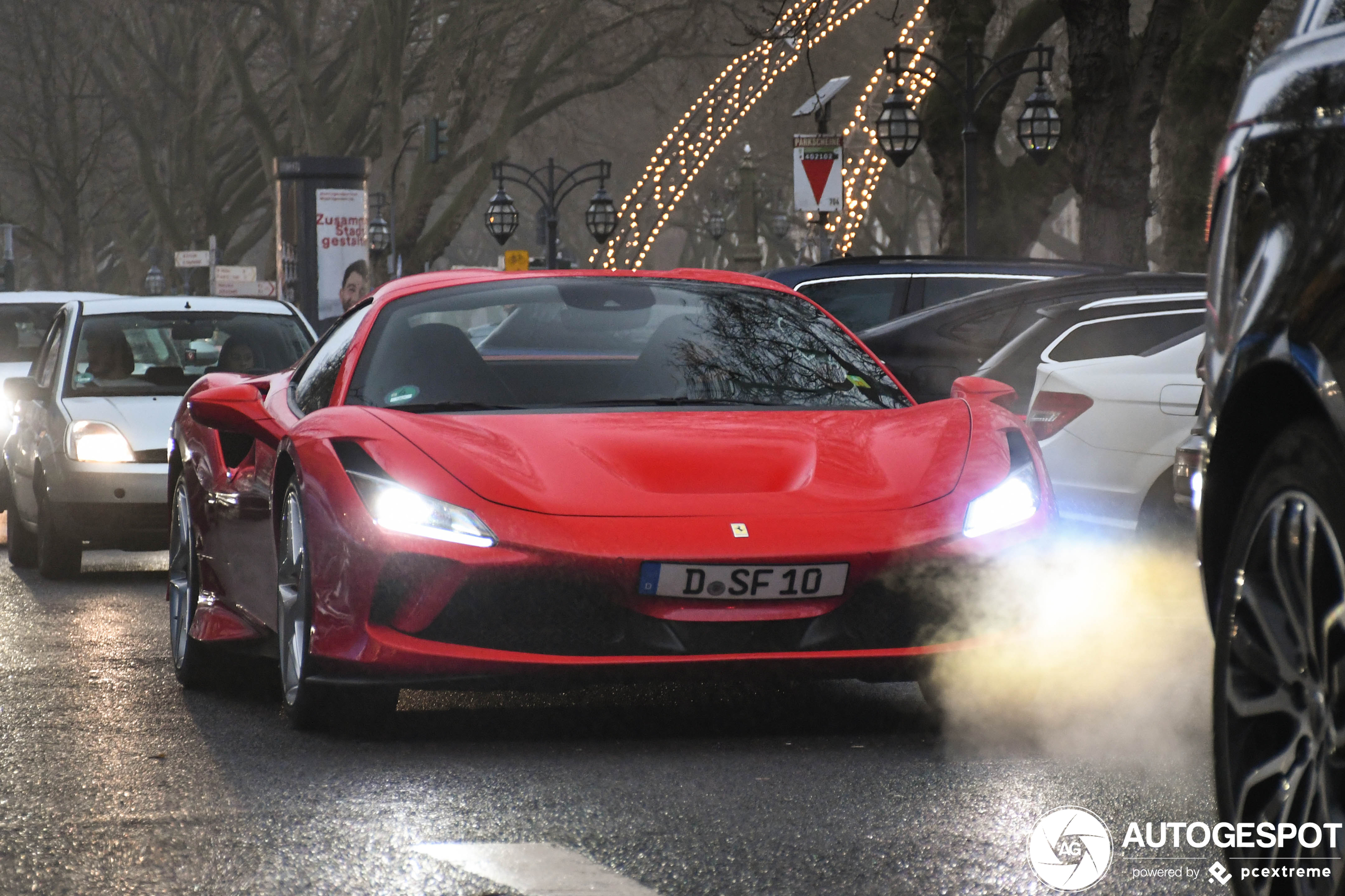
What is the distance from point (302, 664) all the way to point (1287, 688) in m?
3.38

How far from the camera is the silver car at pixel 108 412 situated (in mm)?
12242

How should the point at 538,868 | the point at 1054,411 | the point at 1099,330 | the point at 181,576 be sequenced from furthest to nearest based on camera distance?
the point at 1099,330
the point at 1054,411
the point at 181,576
the point at 538,868

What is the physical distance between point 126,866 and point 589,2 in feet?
113

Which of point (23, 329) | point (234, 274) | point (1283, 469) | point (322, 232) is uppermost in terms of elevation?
point (1283, 469)

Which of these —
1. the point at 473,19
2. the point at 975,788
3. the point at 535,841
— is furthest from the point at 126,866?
the point at 473,19

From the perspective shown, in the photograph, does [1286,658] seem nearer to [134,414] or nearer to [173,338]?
[134,414]

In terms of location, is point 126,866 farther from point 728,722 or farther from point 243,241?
point 243,241

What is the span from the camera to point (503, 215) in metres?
40.7

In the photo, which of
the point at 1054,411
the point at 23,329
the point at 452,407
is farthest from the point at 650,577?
the point at 23,329

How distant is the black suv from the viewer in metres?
3.61

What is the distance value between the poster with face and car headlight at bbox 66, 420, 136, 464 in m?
15.7

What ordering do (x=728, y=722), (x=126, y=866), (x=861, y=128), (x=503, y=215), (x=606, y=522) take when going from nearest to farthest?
1. (x=126, y=866)
2. (x=606, y=522)
3. (x=728, y=722)
4. (x=503, y=215)
5. (x=861, y=128)

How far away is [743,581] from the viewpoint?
6.14 meters

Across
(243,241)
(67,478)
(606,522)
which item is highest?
(606,522)
